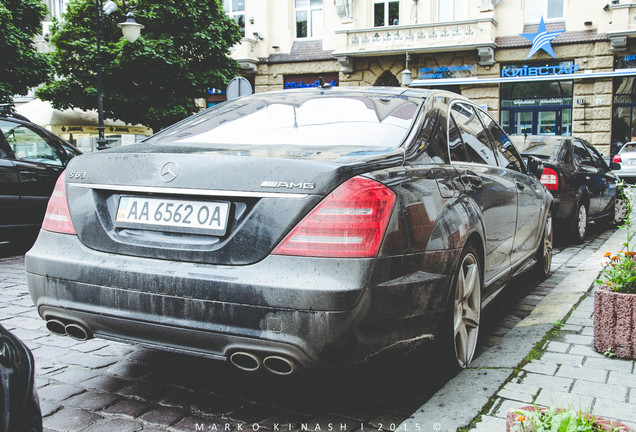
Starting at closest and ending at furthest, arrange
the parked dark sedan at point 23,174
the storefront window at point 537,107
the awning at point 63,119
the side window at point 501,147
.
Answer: the side window at point 501,147, the parked dark sedan at point 23,174, the awning at point 63,119, the storefront window at point 537,107

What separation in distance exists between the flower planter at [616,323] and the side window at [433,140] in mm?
1226

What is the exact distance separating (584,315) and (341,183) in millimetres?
2828

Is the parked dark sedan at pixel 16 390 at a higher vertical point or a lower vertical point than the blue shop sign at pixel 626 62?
lower

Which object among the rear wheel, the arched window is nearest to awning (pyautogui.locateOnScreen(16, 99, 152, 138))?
the arched window

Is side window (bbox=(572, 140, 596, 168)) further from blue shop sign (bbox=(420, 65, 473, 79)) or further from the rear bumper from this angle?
blue shop sign (bbox=(420, 65, 473, 79))

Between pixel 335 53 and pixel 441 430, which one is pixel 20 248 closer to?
pixel 441 430

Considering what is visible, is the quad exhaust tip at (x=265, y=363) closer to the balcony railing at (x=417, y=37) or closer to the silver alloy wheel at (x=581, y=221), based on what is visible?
the silver alloy wheel at (x=581, y=221)

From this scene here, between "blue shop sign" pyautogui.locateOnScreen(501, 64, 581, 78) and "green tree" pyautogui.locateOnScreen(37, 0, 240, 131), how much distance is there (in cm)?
1116

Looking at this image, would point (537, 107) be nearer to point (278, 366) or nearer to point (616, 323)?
point (616, 323)

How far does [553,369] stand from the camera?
3406mm

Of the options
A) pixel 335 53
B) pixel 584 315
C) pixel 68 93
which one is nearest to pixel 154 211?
pixel 584 315

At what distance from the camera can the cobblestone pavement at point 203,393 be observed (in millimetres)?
2879

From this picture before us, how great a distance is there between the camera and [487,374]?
3.34m

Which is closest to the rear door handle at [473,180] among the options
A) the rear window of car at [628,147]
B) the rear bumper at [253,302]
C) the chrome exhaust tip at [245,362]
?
the rear bumper at [253,302]
